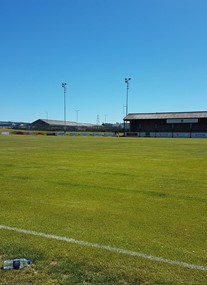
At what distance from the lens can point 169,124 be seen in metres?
97.8

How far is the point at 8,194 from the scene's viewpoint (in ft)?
27.3

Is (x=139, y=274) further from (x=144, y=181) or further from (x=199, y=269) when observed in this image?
(x=144, y=181)

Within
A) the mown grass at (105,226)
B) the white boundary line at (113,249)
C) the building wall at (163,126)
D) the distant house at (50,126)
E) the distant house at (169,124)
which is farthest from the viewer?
the distant house at (50,126)

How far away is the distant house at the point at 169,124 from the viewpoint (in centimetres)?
9112

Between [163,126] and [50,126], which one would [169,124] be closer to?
[163,126]

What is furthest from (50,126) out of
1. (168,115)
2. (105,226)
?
(105,226)

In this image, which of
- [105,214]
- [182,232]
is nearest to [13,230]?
[105,214]

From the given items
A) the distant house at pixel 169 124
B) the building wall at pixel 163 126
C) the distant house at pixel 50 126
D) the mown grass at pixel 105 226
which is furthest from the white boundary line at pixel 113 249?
the distant house at pixel 50 126

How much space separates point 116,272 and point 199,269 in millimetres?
1116

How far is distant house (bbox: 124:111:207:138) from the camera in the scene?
9112 centimetres

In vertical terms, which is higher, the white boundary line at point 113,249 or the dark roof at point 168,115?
the dark roof at point 168,115

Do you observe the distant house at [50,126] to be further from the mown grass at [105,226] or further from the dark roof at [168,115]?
the mown grass at [105,226]

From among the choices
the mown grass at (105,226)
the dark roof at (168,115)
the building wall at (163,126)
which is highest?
the dark roof at (168,115)

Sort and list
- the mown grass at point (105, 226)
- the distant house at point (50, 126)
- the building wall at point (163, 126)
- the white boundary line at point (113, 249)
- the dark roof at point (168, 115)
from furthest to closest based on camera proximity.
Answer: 1. the distant house at point (50, 126)
2. the dark roof at point (168, 115)
3. the building wall at point (163, 126)
4. the white boundary line at point (113, 249)
5. the mown grass at point (105, 226)
